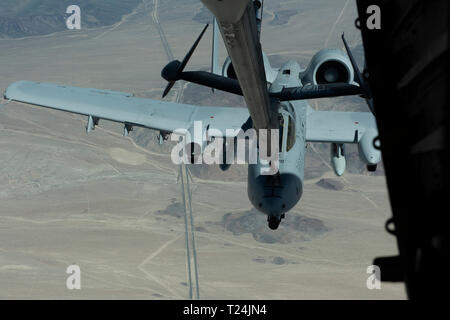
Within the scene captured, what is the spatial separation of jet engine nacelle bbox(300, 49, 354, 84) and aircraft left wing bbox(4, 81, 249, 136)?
128 inches

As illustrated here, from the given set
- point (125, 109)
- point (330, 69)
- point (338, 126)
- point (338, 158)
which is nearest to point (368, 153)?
point (338, 126)

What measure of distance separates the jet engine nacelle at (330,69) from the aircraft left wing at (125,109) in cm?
324

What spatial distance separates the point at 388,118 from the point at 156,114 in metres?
20.2

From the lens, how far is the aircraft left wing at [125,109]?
942 inches

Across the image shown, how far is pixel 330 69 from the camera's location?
25.1 metres

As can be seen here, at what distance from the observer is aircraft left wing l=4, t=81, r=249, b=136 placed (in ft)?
78.5

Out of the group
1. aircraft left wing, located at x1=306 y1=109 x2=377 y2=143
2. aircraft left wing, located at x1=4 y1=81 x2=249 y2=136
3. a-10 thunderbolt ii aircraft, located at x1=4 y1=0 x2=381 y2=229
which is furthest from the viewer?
aircraft left wing, located at x1=4 y1=81 x2=249 y2=136

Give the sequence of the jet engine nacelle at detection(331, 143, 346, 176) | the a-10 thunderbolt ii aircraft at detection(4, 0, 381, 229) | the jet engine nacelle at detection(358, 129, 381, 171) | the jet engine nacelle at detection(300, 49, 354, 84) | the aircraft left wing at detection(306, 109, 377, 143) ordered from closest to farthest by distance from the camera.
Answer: the a-10 thunderbolt ii aircraft at detection(4, 0, 381, 229), the jet engine nacelle at detection(358, 129, 381, 171), the aircraft left wing at detection(306, 109, 377, 143), the jet engine nacelle at detection(331, 143, 346, 176), the jet engine nacelle at detection(300, 49, 354, 84)

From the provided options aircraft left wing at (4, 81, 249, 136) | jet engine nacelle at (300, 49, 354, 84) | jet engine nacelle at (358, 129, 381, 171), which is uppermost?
jet engine nacelle at (300, 49, 354, 84)

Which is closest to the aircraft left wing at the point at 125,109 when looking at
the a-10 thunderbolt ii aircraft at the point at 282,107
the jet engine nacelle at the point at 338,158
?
the a-10 thunderbolt ii aircraft at the point at 282,107

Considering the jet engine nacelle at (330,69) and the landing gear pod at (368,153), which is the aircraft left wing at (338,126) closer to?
the landing gear pod at (368,153)

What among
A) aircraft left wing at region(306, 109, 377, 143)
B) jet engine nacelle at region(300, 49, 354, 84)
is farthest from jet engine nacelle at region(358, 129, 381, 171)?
jet engine nacelle at region(300, 49, 354, 84)

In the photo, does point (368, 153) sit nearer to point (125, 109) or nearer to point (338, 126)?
point (338, 126)

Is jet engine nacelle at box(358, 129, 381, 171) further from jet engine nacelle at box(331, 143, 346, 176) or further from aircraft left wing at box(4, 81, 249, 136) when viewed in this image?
aircraft left wing at box(4, 81, 249, 136)
